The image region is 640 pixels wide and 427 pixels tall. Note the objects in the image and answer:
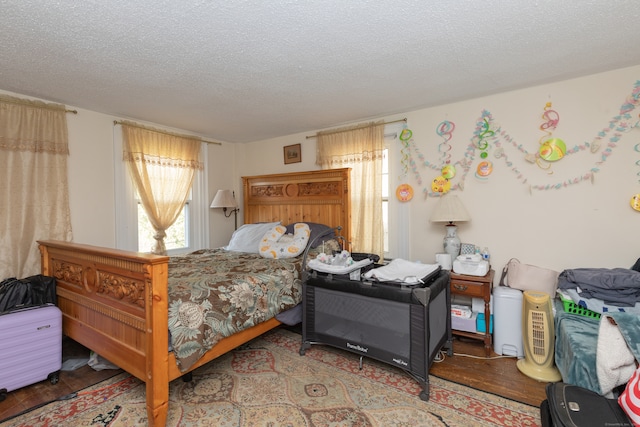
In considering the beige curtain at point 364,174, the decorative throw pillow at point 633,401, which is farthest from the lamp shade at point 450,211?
the decorative throw pillow at point 633,401

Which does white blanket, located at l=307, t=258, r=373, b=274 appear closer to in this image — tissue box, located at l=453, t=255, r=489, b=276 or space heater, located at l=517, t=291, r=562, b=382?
tissue box, located at l=453, t=255, r=489, b=276

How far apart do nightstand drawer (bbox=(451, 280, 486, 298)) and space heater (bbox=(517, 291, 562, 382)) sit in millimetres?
322

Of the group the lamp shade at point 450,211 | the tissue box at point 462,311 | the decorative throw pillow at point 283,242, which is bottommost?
the tissue box at point 462,311

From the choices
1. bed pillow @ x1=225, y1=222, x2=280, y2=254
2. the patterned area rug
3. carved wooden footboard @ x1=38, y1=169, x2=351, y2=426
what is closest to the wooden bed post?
carved wooden footboard @ x1=38, y1=169, x2=351, y2=426

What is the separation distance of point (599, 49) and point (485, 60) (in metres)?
0.69

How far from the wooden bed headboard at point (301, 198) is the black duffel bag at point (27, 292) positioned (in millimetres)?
2270

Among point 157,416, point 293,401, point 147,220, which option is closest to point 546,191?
point 293,401

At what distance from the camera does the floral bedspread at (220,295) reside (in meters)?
1.77

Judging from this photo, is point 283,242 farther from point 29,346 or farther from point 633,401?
point 633,401

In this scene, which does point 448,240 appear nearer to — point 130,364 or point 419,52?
point 419,52

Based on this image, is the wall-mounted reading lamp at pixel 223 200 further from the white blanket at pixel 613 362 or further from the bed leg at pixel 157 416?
the white blanket at pixel 613 362

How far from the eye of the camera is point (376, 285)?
2148mm

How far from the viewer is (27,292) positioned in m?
2.30

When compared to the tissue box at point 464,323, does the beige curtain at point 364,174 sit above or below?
above
